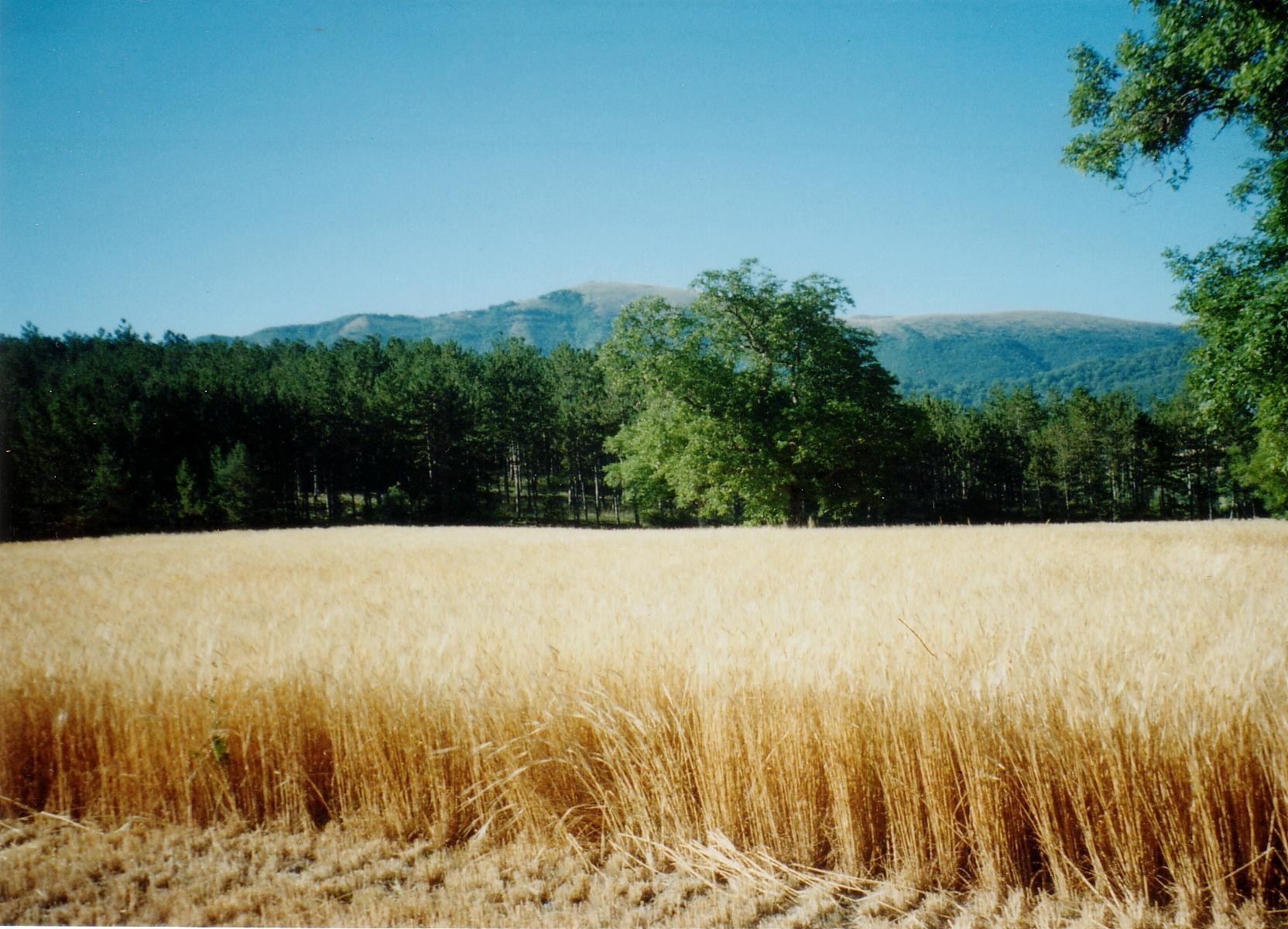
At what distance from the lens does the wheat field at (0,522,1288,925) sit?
7.52 feet

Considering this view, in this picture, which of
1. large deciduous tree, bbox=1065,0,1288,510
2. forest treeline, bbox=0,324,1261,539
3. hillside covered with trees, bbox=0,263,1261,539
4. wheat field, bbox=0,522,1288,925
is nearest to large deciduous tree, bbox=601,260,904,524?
hillside covered with trees, bbox=0,263,1261,539

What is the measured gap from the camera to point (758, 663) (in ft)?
10.0

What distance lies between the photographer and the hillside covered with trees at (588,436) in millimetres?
23906

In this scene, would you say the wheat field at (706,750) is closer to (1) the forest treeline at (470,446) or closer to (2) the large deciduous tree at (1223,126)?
(2) the large deciduous tree at (1223,126)

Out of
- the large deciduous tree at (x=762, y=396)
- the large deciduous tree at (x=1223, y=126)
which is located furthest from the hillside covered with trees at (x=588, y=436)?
the large deciduous tree at (x=1223, y=126)

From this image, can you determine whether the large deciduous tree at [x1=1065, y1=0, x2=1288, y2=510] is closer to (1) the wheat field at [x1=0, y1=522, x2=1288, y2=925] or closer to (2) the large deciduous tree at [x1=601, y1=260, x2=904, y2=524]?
(1) the wheat field at [x1=0, y1=522, x2=1288, y2=925]

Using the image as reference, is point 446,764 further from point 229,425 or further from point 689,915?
point 229,425

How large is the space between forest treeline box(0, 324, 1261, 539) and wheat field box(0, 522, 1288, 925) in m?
26.2

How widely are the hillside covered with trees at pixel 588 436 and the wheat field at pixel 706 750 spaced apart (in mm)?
3923

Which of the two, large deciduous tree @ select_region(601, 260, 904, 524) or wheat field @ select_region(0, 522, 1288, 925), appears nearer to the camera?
Result: wheat field @ select_region(0, 522, 1288, 925)

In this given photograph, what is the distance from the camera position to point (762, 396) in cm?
2508

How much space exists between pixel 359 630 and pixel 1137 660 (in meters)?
4.67

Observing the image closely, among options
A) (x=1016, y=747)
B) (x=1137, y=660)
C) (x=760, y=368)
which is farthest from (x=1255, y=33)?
(x=760, y=368)

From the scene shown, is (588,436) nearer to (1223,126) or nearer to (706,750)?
(1223,126)
